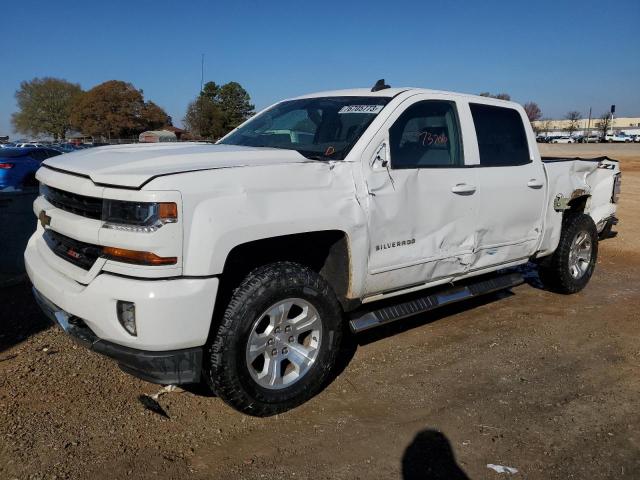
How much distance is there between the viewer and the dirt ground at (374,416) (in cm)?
291

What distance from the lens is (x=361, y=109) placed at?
4074 millimetres

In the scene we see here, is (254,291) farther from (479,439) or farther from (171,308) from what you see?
(479,439)

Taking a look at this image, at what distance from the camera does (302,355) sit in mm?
3455

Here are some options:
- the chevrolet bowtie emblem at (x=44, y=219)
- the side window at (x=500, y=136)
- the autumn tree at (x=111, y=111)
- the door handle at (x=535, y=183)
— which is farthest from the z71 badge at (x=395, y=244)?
the autumn tree at (x=111, y=111)

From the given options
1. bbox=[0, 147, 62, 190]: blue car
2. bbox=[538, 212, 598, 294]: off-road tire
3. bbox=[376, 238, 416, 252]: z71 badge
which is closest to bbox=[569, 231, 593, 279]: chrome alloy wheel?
bbox=[538, 212, 598, 294]: off-road tire

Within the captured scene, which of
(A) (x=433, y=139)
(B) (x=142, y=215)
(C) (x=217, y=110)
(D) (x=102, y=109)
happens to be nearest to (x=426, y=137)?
(A) (x=433, y=139)

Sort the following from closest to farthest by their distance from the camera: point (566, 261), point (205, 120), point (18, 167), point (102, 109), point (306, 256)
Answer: point (306, 256) → point (566, 261) → point (18, 167) → point (205, 120) → point (102, 109)

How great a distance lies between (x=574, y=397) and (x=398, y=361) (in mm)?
1245

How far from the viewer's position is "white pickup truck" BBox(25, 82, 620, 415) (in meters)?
2.82

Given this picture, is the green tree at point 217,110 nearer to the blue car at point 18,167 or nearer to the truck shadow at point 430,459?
the blue car at point 18,167

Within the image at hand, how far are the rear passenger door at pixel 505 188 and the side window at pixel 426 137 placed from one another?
26 centimetres

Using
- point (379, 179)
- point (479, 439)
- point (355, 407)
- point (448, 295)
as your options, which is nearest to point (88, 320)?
point (355, 407)

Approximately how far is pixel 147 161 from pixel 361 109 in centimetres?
170

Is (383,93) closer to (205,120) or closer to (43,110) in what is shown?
(205,120)
